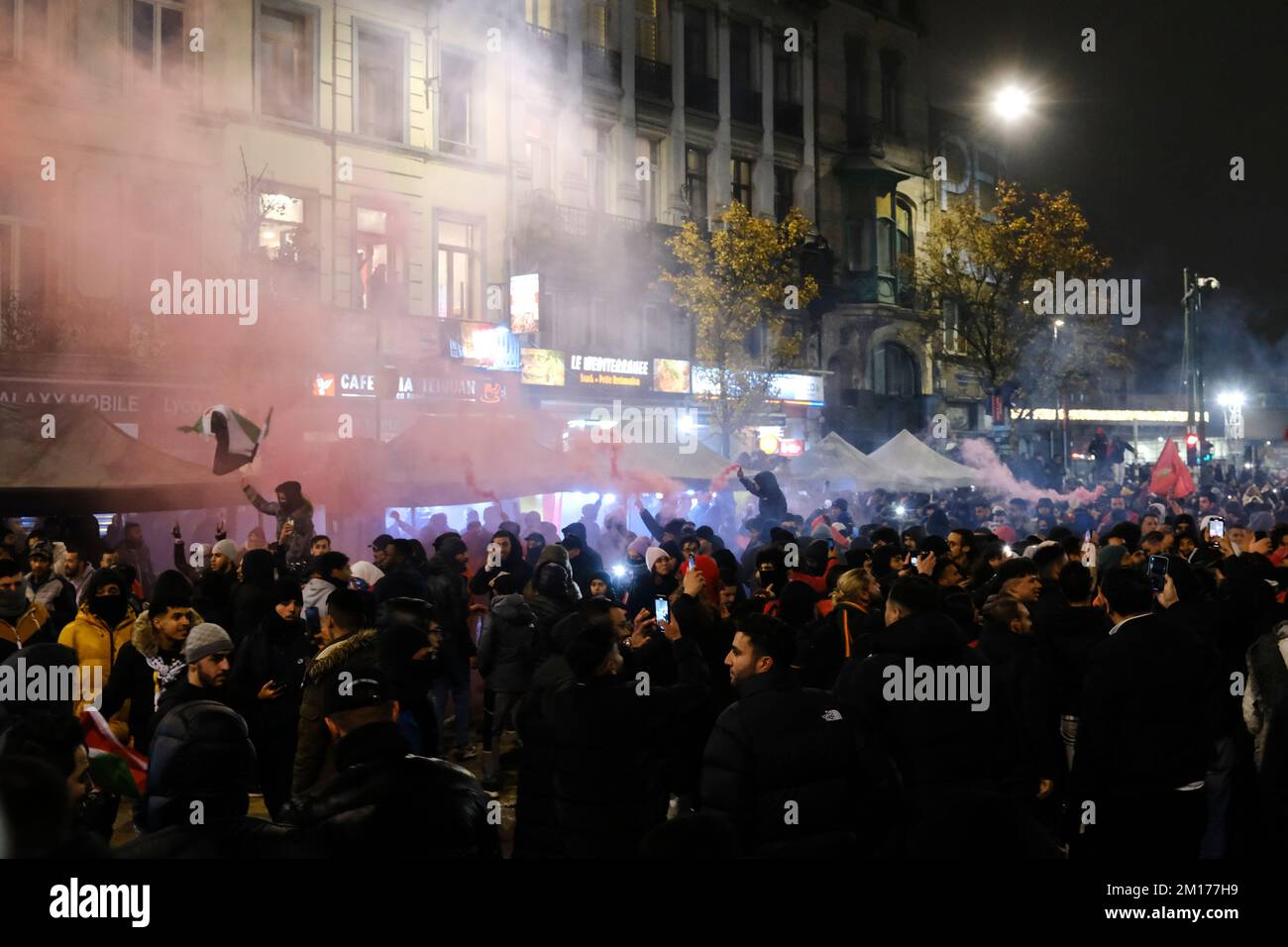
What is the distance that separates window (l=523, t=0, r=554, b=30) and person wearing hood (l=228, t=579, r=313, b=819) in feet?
73.9

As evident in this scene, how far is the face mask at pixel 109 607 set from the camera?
6.46 metres

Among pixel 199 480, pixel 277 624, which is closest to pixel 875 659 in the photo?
pixel 277 624

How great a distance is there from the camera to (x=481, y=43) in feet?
81.0

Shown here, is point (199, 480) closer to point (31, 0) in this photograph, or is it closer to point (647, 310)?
point (31, 0)

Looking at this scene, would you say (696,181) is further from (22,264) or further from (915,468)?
(22,264)

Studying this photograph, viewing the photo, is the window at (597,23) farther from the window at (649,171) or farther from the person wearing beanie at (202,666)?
the person wearing beanie at (202,666)

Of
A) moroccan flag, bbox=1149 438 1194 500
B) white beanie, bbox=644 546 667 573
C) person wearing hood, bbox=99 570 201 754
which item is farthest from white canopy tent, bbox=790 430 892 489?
person wearing hood, bbox=99 570 201 754

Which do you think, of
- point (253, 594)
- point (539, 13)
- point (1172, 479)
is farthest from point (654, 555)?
point (539, 13)

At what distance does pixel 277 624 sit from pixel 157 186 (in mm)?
15685

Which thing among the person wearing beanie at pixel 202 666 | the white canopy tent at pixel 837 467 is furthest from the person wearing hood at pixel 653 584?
the white canopy tent at pixel 837 467

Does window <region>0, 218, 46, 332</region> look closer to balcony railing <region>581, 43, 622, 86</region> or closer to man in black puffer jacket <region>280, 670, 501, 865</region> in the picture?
balcony railing <region>581, 43, 622, 86</region>
